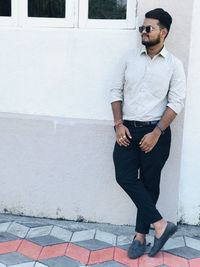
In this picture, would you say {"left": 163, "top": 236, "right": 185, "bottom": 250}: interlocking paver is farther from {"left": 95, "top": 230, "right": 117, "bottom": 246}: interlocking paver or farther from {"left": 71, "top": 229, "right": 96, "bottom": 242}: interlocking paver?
{"left": 71, "top": 229, "right": 96, "bottom": 242}: interlocking paver

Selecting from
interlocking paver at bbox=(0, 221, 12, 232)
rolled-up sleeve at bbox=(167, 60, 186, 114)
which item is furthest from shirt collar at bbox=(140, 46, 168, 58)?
interlocking paver at bbox=(0, 221, 12, 232)

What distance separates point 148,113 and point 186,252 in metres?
1.18

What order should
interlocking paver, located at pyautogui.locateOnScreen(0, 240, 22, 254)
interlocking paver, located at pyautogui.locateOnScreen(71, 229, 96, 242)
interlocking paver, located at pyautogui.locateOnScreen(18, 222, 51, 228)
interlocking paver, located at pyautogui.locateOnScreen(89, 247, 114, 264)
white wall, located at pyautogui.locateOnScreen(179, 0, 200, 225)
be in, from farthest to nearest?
interlocking paver, located at pyautogui.locateOnScreen(18, 222, 51, 228)
interlocking paver, located at pyautogui.locateOnScreen(71, 229, 96, 242)
white wall, located at pyautogui.locateOnScreen(179, 0, 200, 225)
interlocking paver, located at pyautogui.locateOnScreen(0, 240, 22, 254)
interlocking paver, located at pyautogui.locateOnScreen(89, 247, 114, 264)

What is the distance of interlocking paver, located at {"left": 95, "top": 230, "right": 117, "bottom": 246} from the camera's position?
12.5ft

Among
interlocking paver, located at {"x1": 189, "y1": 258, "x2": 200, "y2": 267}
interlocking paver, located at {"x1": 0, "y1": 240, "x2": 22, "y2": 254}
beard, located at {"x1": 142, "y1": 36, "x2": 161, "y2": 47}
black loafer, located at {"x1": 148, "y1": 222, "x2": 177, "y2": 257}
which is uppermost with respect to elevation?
beard, located at {"x1": 142, "y1": 36, "x2": 161, "y2": 47}

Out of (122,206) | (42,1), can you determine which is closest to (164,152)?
(122,206)

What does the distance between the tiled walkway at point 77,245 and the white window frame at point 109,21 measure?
172cm

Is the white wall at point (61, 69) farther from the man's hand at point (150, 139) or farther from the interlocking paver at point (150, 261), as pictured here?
the interlocking paver at point (150, 261)

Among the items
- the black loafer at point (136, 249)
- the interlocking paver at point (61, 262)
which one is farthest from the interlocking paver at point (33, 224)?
the black loafer at point (136, 249)

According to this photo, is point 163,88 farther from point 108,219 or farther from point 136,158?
point 108,219

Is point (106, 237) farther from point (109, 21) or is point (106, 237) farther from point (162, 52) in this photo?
point (109, 21)

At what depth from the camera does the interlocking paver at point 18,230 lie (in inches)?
153

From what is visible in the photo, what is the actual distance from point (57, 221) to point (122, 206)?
612 mm

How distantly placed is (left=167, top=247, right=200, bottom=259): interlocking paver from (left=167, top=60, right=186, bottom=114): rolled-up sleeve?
3.74 ft
